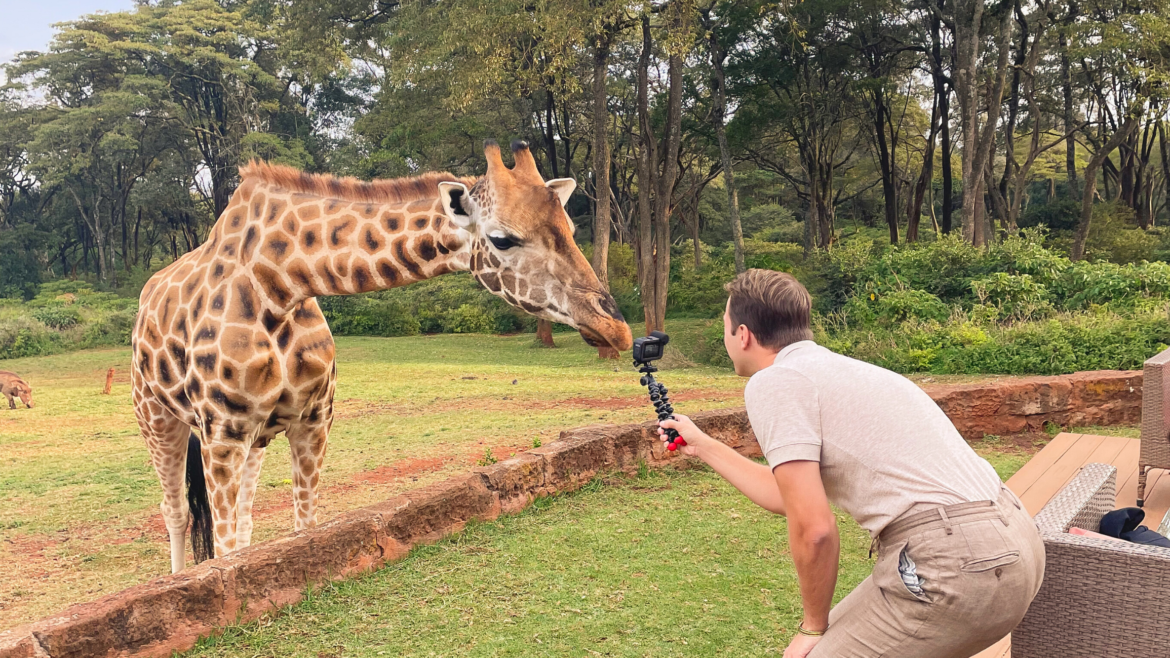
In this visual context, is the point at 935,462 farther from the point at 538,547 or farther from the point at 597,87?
the point at 597,87

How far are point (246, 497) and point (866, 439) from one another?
335cm

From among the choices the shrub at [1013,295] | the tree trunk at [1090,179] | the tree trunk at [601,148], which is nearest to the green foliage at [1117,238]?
the tree trunk at [1090,179]

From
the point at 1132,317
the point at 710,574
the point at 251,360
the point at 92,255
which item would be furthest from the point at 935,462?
the point at 92,255

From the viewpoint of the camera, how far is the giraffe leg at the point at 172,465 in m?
4.66

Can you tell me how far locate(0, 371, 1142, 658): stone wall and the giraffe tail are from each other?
1064mm

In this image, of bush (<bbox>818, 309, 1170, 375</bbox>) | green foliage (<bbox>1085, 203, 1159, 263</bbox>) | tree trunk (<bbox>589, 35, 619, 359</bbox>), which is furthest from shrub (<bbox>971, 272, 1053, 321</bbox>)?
green foliage (<bbox>1085, 203, 1159, 263</bbox>)

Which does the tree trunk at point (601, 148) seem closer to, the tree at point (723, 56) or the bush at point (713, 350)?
the bush at point (713, 350)

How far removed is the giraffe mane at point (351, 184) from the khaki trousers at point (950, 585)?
242 centimetres

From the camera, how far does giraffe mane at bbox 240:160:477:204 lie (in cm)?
384

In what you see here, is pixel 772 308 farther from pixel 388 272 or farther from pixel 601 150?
pixel 601 150

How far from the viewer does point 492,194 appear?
338 centimetres

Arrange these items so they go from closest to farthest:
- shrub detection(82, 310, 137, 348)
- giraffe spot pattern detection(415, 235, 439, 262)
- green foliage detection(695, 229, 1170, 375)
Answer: giraffe spot pattern detection(415, 235, 439, 262) < green foliage detection(695, 229, 1170, 375) < shrub detection(82, 310, 137, 348)

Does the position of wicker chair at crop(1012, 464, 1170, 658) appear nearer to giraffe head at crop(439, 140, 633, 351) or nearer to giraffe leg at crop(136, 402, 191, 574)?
giraffe head at crop(439, 140, 633, 351)

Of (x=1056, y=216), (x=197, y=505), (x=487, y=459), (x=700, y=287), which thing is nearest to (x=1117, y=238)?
(x=1056, y=216)
